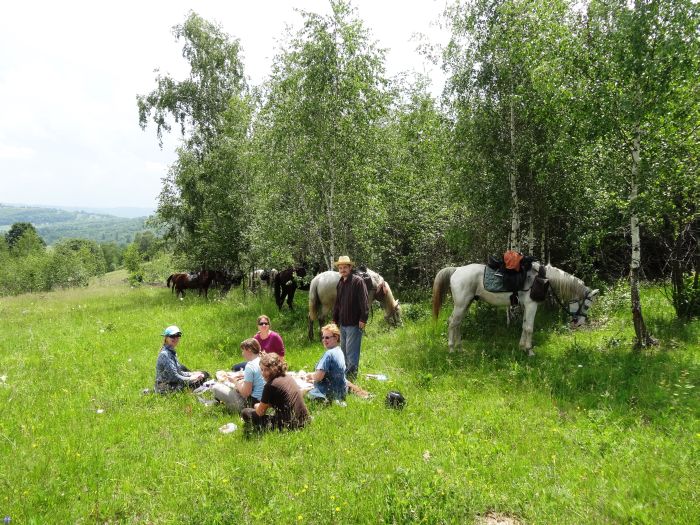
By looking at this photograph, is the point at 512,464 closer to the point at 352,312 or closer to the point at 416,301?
the point at 352,312

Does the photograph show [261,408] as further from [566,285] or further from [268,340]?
[566,285]

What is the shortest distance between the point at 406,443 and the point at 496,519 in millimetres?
1526

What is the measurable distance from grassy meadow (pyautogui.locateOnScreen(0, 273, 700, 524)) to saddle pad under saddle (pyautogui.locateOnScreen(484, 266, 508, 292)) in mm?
1330

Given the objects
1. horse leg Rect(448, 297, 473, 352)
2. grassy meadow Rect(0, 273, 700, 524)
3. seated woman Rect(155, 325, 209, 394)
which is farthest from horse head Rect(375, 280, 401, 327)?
seated woman Rect(155, 325, 209, 394)

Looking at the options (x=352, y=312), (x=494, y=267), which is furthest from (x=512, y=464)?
(x=494, y=267)

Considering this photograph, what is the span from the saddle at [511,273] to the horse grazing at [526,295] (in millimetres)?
134

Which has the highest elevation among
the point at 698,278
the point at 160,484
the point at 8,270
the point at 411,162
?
the point at 411,162

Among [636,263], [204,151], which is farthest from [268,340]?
[204,151]

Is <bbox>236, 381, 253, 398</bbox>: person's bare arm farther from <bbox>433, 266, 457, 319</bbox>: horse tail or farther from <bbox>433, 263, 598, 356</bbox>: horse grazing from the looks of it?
<bbox>433, 266, 457, 319</bbox>: horse tail

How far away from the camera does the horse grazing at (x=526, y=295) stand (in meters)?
9.02

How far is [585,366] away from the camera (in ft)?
25.4

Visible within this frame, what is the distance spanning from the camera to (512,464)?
4.76 metres

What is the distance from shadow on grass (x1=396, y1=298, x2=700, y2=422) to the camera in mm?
6277

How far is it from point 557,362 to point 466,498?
4.91 m
